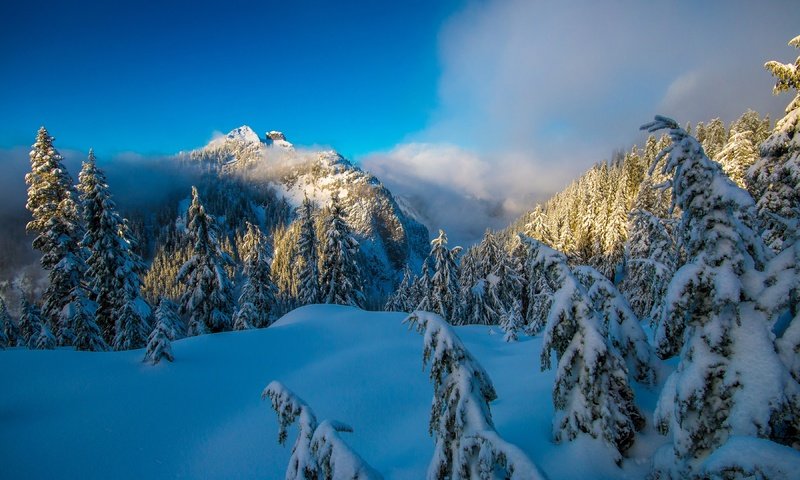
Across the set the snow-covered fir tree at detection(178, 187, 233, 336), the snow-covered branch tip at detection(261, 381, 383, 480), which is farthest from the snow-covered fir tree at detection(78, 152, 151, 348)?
the snow-covered branch tip at detection(261, 381, 383, 480)

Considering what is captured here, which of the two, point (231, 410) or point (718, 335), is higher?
point (718, 335)

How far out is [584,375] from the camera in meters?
5.43

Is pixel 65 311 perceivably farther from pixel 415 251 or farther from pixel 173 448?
pixel 415 251

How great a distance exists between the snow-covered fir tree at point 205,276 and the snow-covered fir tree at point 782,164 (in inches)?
973

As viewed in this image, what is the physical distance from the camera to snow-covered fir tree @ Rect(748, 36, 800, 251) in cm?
1050

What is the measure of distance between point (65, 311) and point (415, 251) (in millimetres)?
173958

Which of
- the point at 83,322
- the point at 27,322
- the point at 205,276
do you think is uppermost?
the point at 205,276

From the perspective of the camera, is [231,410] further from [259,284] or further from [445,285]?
[259,284]

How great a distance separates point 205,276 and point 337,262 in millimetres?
12358

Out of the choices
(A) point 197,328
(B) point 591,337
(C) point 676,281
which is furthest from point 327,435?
(A) point 197,328

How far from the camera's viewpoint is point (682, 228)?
4.92m

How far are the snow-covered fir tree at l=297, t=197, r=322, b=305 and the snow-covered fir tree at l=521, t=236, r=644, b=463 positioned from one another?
29655 millimetres

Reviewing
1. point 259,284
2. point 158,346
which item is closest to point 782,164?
point 158,346

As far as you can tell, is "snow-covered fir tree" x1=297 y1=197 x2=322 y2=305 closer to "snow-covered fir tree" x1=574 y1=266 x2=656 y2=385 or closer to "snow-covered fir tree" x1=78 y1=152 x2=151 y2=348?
"snow-covered fir tree" x1=78 y1=152 x2=151 y2=348
